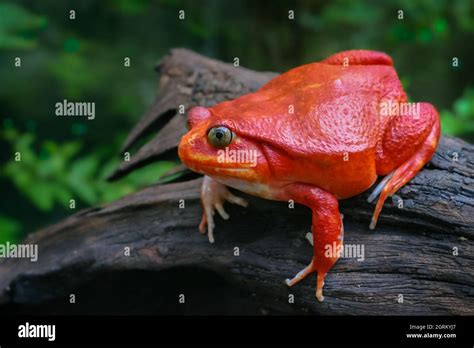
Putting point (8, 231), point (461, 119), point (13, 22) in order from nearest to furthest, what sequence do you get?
point (461, 119) → point (8, 231) → point (13, 22)

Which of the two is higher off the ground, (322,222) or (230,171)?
(230,171)

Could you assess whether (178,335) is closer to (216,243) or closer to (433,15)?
(216,243)

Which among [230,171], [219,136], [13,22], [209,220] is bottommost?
[209,220]

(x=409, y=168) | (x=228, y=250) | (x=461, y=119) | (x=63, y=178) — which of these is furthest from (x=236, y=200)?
(x=461, y=119)

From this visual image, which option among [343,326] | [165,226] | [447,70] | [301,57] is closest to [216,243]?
[165,226]

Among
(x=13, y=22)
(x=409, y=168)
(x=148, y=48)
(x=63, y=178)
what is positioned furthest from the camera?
(x=148, y=48)

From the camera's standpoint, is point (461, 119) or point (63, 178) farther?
point (63, 178)

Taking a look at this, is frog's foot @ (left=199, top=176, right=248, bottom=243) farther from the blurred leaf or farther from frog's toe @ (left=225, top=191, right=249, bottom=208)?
the blurred leaf

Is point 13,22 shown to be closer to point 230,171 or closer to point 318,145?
point 230,171
